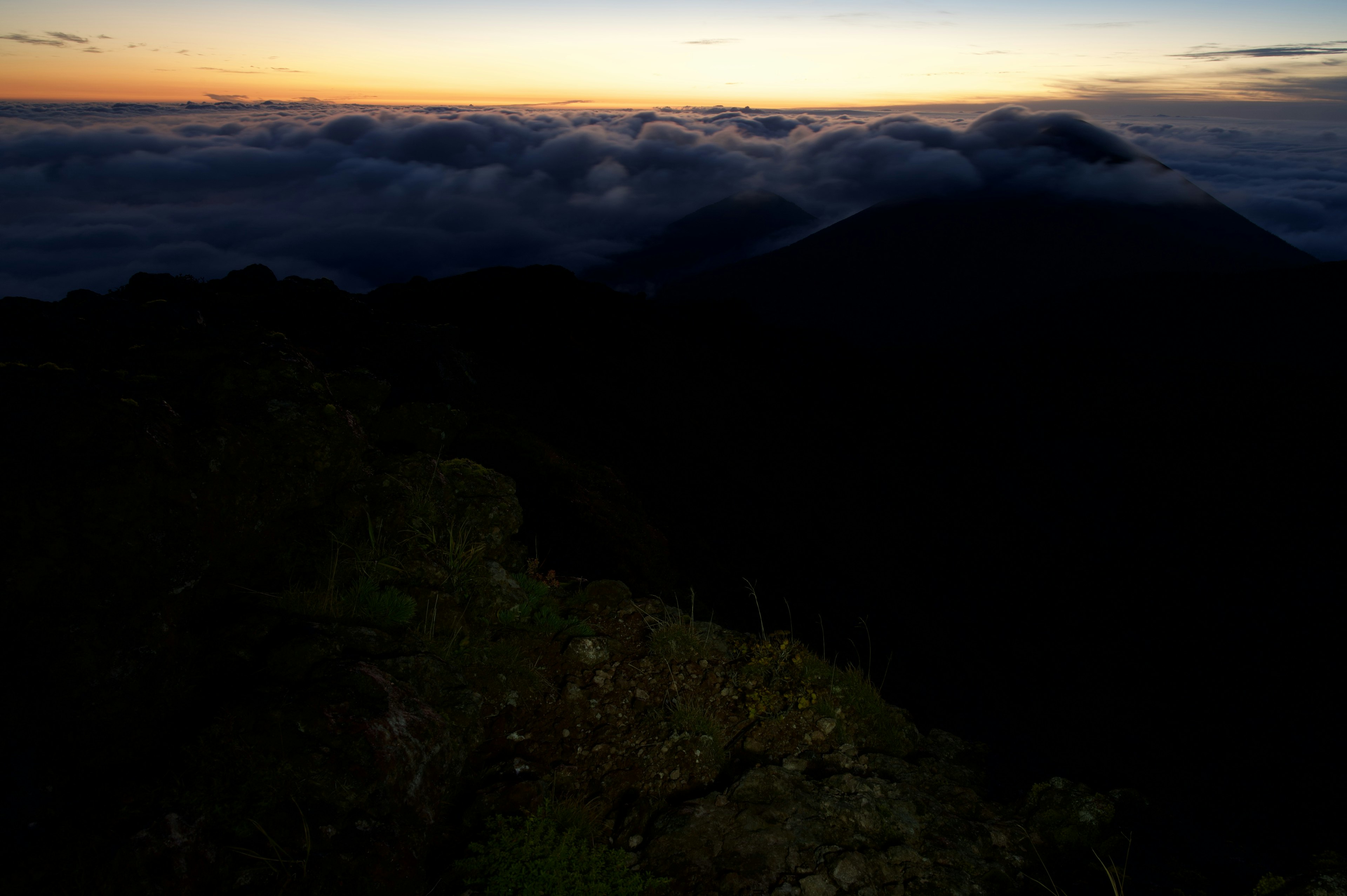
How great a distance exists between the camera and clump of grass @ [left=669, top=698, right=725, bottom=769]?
3785 millimetres

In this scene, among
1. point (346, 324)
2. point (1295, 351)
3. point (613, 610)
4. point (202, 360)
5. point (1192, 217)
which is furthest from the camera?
point (1192, 217)

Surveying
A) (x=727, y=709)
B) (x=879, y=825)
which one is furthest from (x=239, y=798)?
(x=879, y=825)

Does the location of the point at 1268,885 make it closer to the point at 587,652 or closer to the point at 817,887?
the point at 817,887

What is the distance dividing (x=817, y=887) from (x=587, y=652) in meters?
1.87

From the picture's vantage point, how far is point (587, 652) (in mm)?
4309

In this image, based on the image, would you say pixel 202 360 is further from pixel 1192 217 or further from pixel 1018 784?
pixel 1192 217

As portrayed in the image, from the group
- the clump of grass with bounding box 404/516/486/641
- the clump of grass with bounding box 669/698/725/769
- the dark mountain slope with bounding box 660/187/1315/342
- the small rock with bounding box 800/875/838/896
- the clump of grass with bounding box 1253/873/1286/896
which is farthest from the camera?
the dark mountain slope with bounding box 660/187/1315/342

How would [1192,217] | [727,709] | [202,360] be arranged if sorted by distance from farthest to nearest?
[1192,217]
[202,360]
[727,709]

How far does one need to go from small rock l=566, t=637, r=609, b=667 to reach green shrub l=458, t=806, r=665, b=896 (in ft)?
3.99

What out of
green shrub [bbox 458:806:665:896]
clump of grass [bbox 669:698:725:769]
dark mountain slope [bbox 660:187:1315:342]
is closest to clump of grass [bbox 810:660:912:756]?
clump of grass [bbox 669:698:725:769]

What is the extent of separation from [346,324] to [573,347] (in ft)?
70.2

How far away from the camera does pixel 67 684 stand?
8.96ft

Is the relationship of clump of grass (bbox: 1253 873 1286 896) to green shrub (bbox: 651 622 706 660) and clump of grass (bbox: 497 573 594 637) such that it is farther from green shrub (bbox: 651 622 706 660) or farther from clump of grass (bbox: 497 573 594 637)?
clump of grass (bbox: 497 573 594 637)

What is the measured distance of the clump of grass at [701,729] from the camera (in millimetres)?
3785
